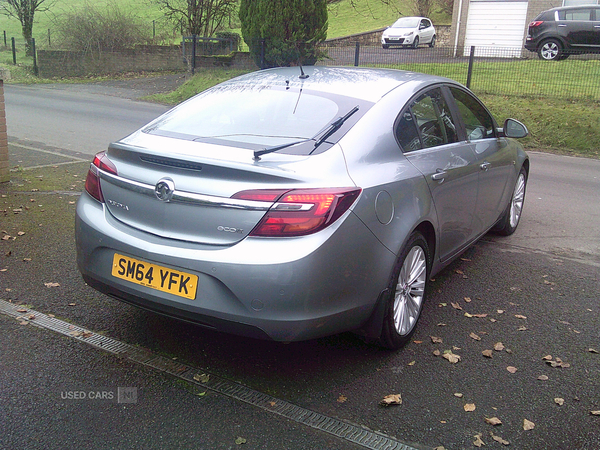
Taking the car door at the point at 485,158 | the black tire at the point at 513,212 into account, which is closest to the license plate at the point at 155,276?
the car door at the point at 485,158

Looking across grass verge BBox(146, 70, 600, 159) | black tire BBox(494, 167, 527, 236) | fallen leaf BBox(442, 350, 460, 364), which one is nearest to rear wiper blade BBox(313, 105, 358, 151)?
fallen leaf BBox(442, 350, 460, 364)

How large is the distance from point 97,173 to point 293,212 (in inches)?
53.7

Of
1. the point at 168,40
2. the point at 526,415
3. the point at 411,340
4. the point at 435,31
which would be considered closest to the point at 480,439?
the point at 526,415

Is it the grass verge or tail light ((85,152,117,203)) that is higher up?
tail light ((85,152,117,203))

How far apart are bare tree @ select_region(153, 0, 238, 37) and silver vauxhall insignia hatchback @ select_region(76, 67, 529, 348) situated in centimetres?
2134

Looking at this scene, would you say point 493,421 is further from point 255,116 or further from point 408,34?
point 408,34

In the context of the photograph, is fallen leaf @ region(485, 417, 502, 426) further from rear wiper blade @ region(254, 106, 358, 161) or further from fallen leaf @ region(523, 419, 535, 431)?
rear wiper blade @ region(254, 106, 358, 161)

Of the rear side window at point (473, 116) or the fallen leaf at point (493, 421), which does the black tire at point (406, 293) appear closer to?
the fallen leaf at point (493, 421)

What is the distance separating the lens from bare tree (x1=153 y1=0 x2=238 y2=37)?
24031 millimetres

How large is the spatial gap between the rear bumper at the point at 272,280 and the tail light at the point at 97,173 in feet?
1.12

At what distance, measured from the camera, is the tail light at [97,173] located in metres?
3.55

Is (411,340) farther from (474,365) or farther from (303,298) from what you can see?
(303,298)

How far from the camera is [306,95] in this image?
3.96 metres

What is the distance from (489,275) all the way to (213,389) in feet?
9.50
